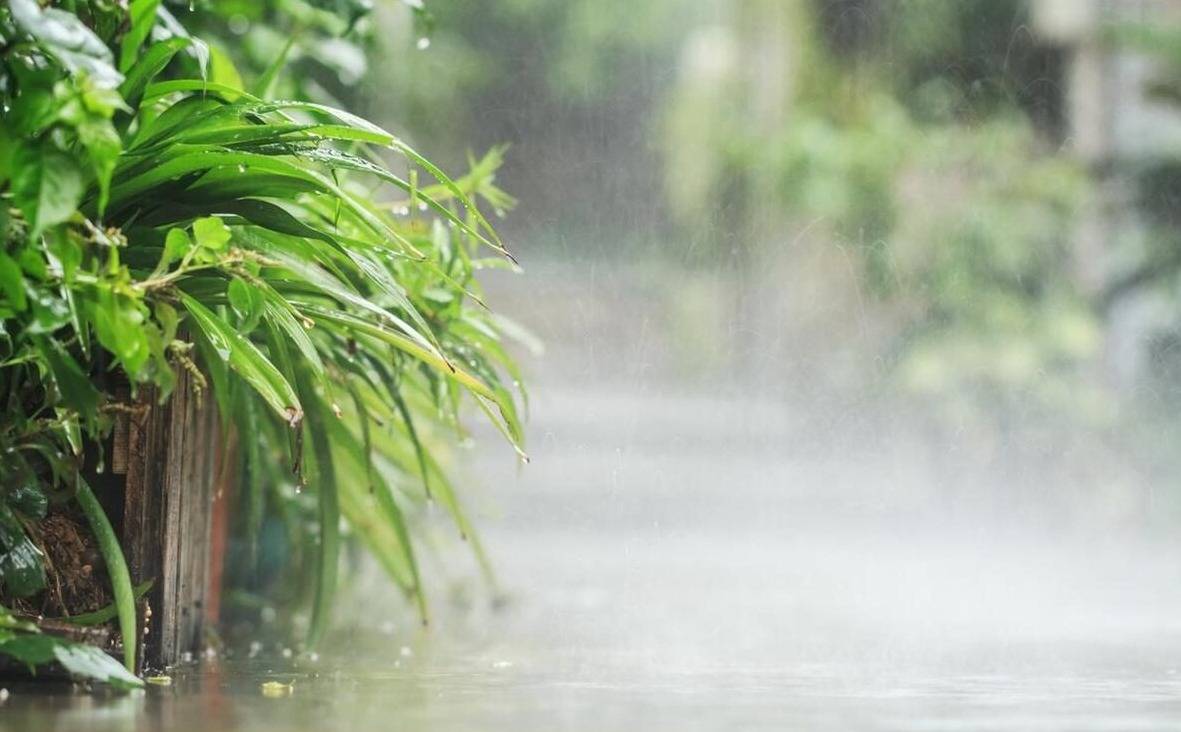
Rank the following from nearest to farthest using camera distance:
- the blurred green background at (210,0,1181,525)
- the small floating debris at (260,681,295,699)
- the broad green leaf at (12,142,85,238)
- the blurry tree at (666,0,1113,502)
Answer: the broad green leaf at (12,142,85,238), the small floating debris at (260,681,295,699), the blurred green background at (210,0,1181,525), the blurry tree at (666,0,1113,502)

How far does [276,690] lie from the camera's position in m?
0.84

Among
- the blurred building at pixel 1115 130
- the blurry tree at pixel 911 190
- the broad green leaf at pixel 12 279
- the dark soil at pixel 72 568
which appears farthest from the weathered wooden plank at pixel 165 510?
the blurred building at pixel 1115 130

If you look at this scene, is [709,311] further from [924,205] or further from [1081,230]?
[1081,230]

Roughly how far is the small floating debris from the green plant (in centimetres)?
10

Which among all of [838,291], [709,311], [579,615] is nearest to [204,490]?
[579,615]

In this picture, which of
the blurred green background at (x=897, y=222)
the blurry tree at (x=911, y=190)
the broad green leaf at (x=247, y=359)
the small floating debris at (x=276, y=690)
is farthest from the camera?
the blurry tree at (x=911, y=190)

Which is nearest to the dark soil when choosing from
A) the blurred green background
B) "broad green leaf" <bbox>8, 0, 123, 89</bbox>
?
"broad green leaf" <bbox>8, 0, 123, 89</bbox>

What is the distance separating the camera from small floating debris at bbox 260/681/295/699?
831 mm

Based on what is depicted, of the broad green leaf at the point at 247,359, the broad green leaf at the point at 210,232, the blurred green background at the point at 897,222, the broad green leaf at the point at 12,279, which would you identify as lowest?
the broad green leaf at the point at 247,359

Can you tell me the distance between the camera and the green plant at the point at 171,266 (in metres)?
0.65

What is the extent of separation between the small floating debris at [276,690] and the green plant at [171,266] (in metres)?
0.10

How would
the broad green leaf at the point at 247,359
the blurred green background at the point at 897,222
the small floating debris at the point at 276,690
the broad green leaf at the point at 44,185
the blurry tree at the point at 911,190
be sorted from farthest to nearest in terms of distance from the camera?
1. the blurry tree at the point at 911,190
2. the blurred green background at the point at 897,222
3. the small floating debris at the point at 276,690
4. the broad green leaf at the point at 247,359
5. the broad green leaf at the point at 44,185

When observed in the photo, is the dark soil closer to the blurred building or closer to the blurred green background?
the blurred green background

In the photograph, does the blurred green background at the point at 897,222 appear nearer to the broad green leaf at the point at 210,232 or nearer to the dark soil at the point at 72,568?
the dark soil at the point at 72,568
